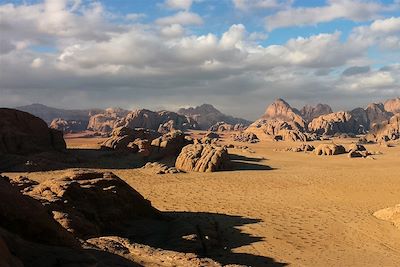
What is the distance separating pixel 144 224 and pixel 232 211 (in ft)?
19.3

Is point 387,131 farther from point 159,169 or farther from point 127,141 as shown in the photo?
point 159,169

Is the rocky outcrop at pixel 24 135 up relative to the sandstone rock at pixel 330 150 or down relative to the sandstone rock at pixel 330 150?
up

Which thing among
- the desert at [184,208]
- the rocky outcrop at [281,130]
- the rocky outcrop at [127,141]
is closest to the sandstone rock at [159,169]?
the desert at [184,208]

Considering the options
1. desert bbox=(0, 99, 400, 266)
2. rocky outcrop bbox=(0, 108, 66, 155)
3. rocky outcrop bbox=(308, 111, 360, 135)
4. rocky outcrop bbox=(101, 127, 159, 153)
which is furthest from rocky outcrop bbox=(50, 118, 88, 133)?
desert bbox=(0, 99, 400, 266)

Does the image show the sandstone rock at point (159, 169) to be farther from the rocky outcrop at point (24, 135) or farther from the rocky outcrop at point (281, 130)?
the rocky outcrop at point (281, 130)

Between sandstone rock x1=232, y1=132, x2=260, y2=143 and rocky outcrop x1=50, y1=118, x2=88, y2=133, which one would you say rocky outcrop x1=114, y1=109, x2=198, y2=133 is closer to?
rocky outcrop x1=50, y1=118, x2=88, y2=133

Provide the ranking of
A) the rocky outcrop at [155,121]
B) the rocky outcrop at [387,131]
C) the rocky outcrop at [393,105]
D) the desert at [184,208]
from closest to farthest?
1. the desert at [184,208]
2. the rocky outcrop at [387,131]
3. the rocky outcrop at [155,121]
4. the rocky outcrop at [393,105]

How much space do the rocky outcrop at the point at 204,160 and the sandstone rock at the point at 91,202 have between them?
1811cm

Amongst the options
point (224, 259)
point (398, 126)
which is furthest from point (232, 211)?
point (398, 126)

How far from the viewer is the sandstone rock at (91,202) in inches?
500

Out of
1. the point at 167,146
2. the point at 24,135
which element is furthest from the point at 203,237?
the point at 167,146

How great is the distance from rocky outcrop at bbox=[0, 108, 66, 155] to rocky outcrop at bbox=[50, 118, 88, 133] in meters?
81.6

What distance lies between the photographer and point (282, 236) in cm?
1638

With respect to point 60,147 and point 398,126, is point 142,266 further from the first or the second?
point 398,126
